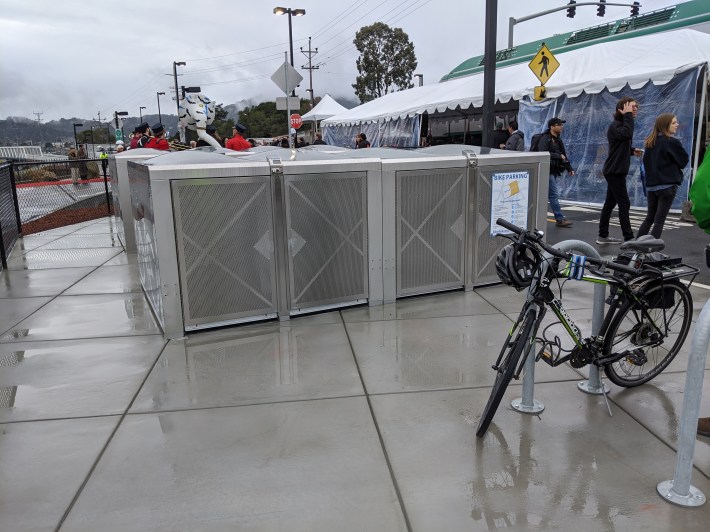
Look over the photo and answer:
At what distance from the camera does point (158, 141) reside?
1275 cm

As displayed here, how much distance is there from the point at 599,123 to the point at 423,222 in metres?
9.56

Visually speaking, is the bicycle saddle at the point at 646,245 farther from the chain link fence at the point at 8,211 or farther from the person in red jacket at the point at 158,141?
the person in red jacket at the point at 158,141

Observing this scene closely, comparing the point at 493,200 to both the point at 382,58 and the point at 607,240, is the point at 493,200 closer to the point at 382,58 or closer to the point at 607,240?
the point at 607,240

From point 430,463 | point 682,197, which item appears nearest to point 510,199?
point 430,463

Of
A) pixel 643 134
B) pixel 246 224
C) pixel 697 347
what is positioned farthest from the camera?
pixel 643 134

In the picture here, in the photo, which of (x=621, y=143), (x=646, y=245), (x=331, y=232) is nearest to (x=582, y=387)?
(x=646, y=245)

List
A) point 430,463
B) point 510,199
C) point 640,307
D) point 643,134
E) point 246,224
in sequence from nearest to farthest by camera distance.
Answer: point 430,463, point 640,307, point 246,224, point 510,199, point 643,134

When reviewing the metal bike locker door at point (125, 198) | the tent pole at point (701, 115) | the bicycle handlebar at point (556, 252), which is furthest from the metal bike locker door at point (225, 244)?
the tent pole at point (701, 115)

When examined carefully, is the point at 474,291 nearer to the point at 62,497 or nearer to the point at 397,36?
the point at 62,497

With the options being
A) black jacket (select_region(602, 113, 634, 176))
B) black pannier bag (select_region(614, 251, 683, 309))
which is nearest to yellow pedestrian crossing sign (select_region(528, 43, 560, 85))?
black jacket (select_region(602, 113, 634, 176))

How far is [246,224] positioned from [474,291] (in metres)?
2.83

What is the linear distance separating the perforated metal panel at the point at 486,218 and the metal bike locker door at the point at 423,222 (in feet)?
0.56

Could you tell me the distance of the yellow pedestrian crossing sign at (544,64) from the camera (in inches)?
492

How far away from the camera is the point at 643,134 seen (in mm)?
12789
